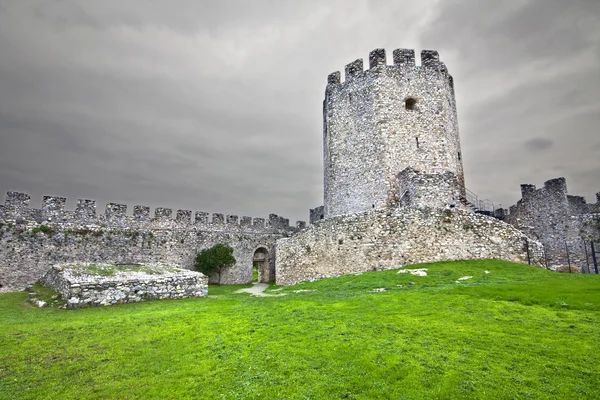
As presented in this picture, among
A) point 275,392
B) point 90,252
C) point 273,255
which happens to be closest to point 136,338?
point 275,392

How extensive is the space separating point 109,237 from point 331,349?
2062cm

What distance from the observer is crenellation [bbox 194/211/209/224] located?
25464mm

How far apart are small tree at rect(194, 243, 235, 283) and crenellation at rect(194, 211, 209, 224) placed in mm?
2183

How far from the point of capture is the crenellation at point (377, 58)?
2480 cm

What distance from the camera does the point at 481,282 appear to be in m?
11.2

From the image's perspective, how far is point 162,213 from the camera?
78.8 feet

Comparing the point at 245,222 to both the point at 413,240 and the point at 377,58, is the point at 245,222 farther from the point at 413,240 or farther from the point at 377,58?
the point at 377,58

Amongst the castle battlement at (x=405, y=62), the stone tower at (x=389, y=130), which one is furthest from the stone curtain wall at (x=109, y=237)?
the castle battlement at (x=405, y=62)

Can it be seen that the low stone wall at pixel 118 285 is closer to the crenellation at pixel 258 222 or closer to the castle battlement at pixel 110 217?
the castle battlement at pixel 110 217

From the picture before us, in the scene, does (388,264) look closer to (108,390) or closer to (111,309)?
(111,309)

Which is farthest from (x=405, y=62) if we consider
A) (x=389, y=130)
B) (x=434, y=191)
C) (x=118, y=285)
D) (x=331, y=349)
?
(x=331, y=349)

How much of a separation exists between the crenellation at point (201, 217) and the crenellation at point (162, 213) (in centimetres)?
196

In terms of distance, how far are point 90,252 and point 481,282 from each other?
21.8 metres

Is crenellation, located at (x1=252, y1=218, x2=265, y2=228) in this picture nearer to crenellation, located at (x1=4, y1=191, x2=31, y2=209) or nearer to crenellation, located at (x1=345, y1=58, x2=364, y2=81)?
crenellation, located at (x1=345, y1=58, x2=364, y2=81)
